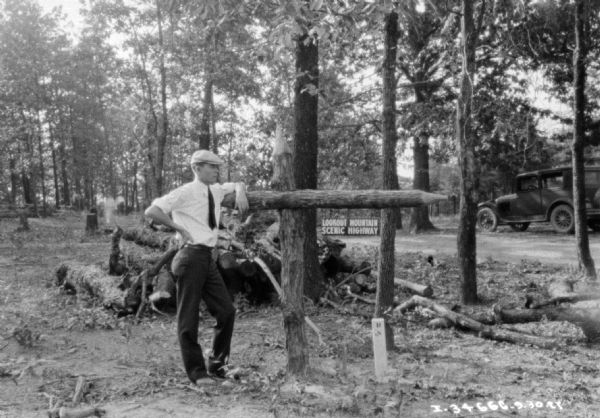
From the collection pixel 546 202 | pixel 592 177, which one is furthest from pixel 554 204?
pixel 592 177

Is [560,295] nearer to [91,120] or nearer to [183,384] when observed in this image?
[183,384]

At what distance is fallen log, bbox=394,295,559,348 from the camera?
20.3 ft

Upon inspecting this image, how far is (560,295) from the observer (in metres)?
7.27

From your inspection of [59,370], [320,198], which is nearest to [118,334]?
[59,370]

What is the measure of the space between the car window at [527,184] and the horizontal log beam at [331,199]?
15989 millimetres

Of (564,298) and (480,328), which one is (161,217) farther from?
(564,298)

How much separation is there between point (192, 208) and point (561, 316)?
4.75 metres

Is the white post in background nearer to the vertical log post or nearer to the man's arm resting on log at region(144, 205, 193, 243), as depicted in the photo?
the man's arm resting on log at region(144, 205, 193, 243)

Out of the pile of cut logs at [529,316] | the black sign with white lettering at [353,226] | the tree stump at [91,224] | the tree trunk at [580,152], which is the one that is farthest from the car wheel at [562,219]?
the tree stump at [91,224]

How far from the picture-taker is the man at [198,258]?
4875mm

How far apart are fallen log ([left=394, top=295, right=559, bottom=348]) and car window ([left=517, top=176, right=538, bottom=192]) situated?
44.0 feet

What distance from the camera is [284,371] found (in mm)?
5270

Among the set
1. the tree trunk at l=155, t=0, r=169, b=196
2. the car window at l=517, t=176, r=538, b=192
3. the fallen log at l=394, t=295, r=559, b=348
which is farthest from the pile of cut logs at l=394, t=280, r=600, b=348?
the tree trunk at l=155, t=0, r=169, b=196

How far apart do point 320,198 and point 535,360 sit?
10.1 ft
